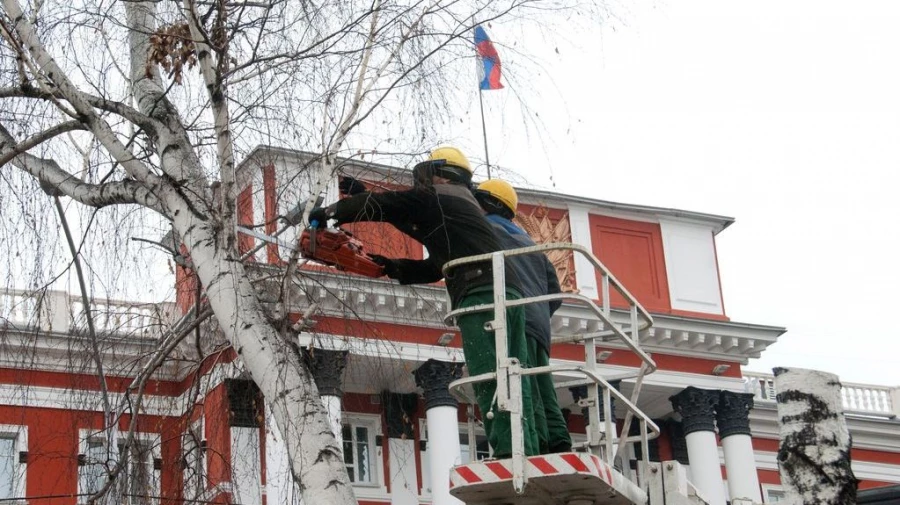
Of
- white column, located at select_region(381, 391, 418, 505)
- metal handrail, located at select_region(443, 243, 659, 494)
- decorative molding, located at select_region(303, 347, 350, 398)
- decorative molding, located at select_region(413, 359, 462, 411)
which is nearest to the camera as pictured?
metal handrail, located at select_region(443, 243, 659, 494)

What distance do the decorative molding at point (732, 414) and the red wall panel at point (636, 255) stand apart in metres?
1.79

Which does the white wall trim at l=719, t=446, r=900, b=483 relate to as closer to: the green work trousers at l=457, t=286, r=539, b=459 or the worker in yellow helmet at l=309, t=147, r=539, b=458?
the worker in yellow helmet at l=309, t=147, r=539, b=458

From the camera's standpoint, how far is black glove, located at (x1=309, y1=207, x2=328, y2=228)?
7.82 metres

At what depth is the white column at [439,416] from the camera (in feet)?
74.5

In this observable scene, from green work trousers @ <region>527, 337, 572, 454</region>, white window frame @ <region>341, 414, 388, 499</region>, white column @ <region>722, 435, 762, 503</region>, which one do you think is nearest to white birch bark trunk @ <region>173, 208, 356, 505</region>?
green work trousers @ <region>527, 337, 572, 454</region>

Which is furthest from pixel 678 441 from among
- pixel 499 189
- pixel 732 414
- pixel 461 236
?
pixel 461 236

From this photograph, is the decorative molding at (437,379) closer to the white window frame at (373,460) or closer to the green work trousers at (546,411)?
the white window frame at (373,460)

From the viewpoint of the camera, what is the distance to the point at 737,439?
25750mm

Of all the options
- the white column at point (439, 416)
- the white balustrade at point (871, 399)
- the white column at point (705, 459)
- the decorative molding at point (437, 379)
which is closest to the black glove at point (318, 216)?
the white column at point (439, 416)

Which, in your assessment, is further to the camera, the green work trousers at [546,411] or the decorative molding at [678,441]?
the decorative molding at [678,441]

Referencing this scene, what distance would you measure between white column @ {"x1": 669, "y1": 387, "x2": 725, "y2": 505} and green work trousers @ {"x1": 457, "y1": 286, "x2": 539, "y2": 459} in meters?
17.9

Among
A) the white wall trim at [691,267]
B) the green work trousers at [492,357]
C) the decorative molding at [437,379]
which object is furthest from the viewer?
the white wall trim at [691,267]

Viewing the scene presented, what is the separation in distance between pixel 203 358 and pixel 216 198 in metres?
0.93

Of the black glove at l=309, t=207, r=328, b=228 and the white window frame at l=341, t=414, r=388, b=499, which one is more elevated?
the white window frame at l=341, t=414, r=388, b=499
